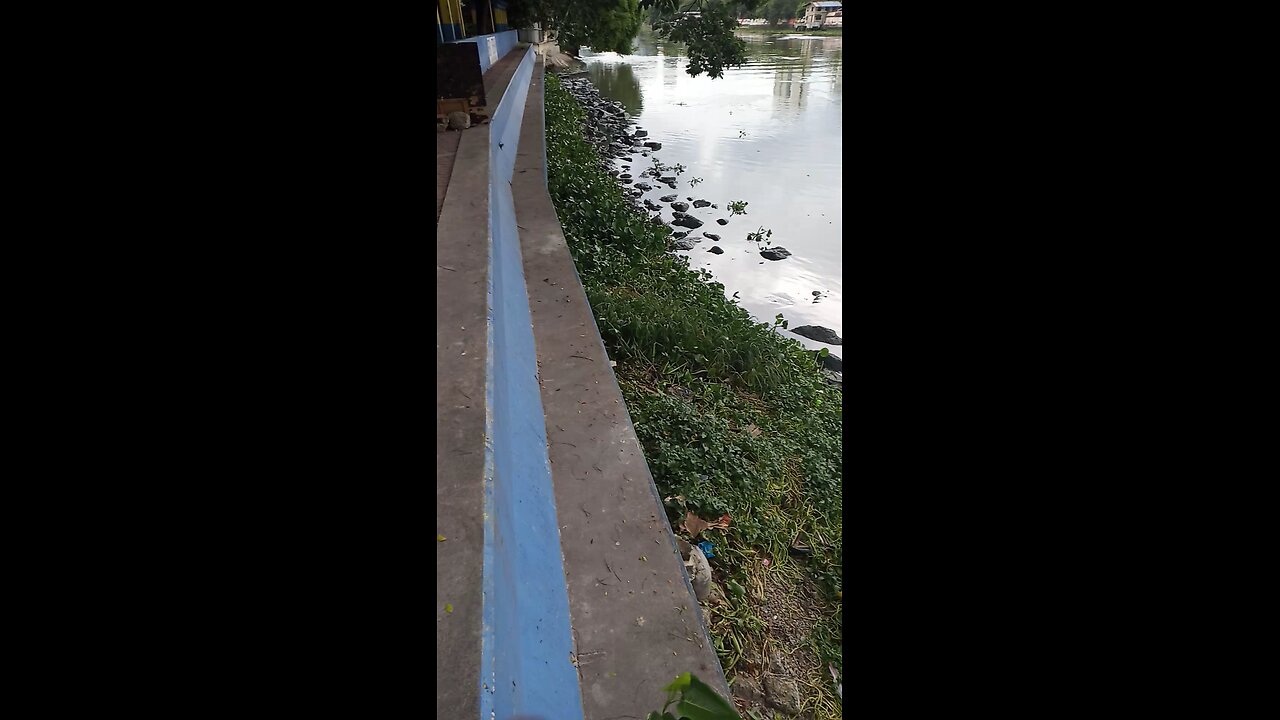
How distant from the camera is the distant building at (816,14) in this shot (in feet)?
119

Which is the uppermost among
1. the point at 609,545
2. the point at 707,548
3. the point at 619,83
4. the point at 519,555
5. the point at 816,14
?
the point at 816,14

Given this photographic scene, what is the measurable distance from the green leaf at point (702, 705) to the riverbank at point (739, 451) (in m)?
1.85

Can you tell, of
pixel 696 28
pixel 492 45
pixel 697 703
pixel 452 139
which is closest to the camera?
pixel 697 703

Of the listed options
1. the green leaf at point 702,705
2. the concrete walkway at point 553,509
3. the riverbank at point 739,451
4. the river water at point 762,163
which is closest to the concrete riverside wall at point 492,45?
the river water at point 762,163

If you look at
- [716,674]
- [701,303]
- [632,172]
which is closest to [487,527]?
[716,674]

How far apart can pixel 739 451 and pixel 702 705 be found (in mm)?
3135

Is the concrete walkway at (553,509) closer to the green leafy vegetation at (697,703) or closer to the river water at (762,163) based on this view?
the green leafy vegetation at (697,703)

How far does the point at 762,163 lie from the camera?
1392cm

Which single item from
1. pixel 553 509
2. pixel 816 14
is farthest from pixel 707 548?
pixel 816 14

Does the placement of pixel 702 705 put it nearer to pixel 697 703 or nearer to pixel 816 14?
pixel 697 703
